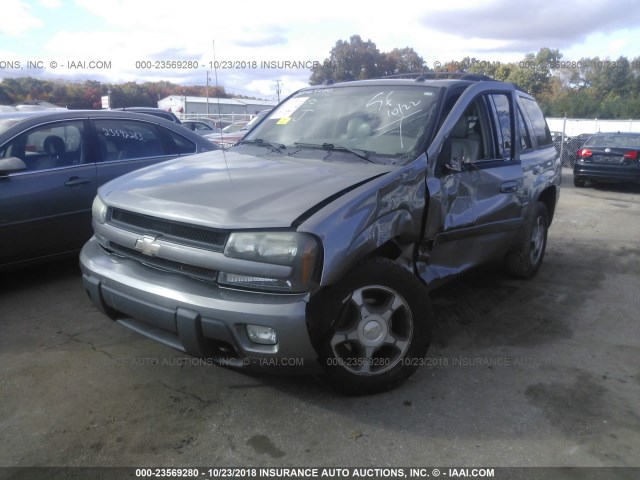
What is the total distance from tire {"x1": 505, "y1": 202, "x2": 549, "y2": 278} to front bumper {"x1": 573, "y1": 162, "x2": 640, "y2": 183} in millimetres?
8950

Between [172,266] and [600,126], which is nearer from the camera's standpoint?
[172,266]

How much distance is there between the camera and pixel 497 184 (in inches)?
165

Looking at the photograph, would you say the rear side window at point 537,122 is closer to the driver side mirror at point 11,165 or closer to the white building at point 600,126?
the driver side mirror at point 11,165

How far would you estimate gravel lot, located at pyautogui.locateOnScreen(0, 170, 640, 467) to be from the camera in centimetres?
264

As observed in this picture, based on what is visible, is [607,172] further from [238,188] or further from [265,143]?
[238,188]

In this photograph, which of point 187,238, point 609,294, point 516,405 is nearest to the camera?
point 187,238

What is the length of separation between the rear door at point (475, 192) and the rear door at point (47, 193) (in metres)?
3.13

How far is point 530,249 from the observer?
17.3 feet

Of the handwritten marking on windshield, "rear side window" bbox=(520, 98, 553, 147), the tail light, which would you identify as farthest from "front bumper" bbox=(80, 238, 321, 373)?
the tail light

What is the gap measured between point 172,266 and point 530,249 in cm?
366

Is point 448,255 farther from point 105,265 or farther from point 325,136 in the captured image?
point 105,265

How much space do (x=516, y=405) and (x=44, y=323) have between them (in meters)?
3.34

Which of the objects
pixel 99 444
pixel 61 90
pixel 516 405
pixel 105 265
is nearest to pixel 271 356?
pixel 99 444

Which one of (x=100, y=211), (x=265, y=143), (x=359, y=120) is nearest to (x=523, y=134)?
(x=359, y=120)
